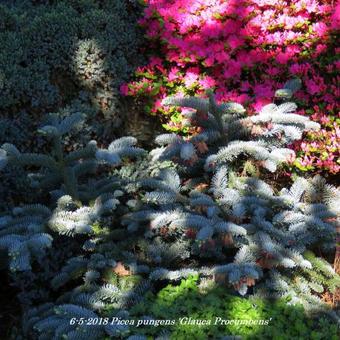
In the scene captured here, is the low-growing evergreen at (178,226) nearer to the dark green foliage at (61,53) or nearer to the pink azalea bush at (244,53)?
the pink azalea bush at (244,53)

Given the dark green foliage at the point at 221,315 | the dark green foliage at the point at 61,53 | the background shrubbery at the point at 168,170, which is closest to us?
the dark green foliage at the point at 221,315

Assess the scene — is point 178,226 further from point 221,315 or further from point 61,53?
point 61,53

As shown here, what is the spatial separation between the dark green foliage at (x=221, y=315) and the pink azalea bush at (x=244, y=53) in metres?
1.43

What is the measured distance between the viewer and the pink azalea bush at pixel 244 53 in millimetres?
3936

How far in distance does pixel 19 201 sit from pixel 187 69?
172 cm

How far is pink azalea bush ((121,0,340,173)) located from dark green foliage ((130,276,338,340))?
4.70ft

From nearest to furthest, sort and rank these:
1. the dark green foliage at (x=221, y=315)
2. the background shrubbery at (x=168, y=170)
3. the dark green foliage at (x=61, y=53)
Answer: the dark green foliage at (x=221, y=315) < the background shrubbery at (x=168, y=170) < the dark green foliage at (x=61, y=53)

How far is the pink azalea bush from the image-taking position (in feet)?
12.9

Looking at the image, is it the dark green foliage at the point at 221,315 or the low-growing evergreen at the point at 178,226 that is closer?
the dark green foliage at the point at 221,315

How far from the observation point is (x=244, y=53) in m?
4.14

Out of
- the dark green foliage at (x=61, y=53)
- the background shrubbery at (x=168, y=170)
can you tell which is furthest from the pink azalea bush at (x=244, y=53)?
the dark green foliage at (x=61, y=53)

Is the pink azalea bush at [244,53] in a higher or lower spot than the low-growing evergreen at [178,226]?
higher

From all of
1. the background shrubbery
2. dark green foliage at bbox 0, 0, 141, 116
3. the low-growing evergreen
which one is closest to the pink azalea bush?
the background shrubbery

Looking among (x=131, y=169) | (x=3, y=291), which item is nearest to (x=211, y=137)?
(x=131, y=169)
